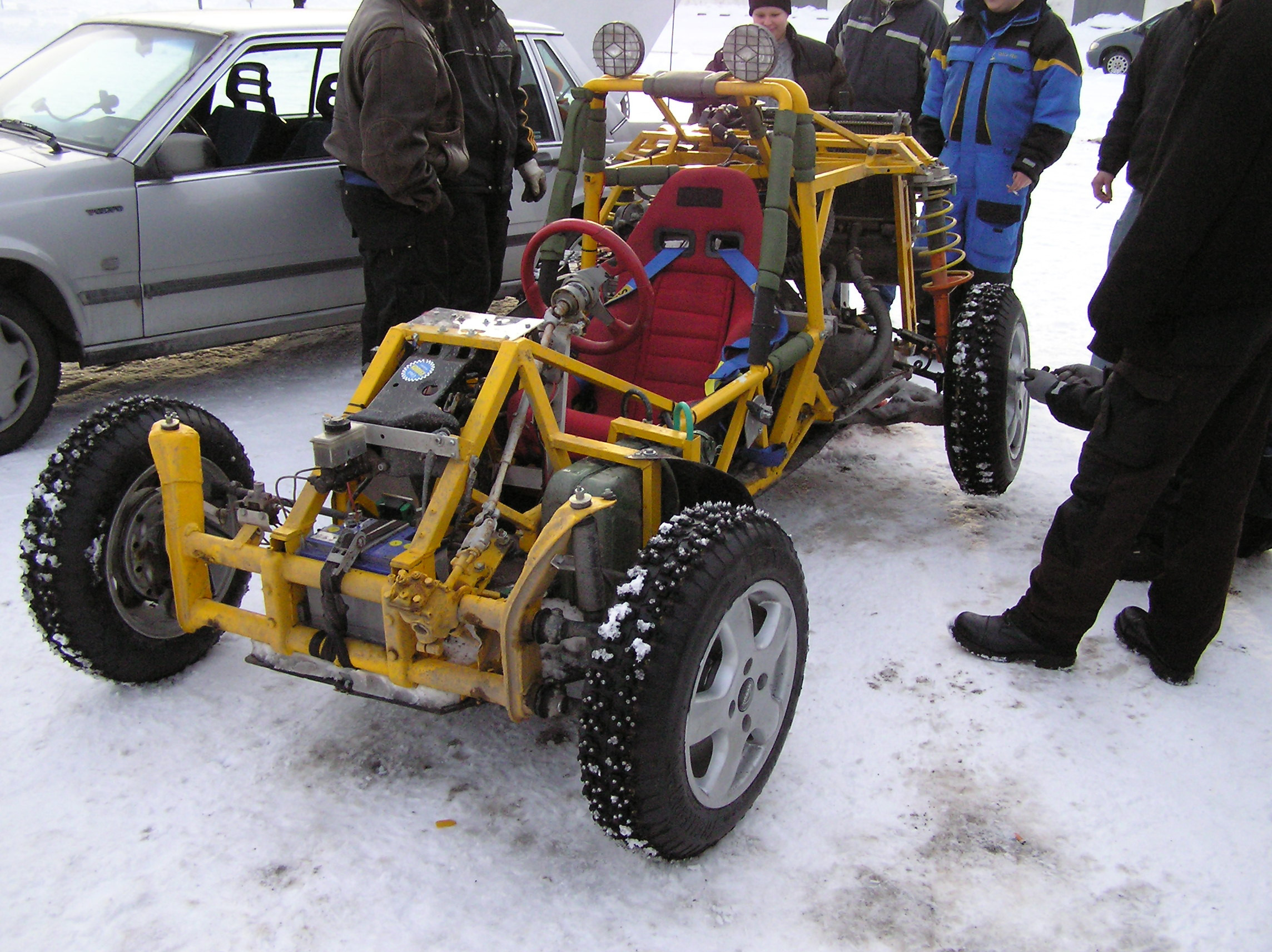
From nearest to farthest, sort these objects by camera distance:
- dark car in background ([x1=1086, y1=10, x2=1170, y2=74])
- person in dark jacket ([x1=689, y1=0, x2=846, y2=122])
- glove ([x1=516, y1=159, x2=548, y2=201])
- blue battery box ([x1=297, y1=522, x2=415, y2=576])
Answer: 1. blue battery box ([x1=297, y1=522, x2=415, y2=576])
2. glove ([x1=516, y1=159, x2=548, y2=201])
3. person in dark jacket ([x1=689, y1=0, x2=846, y2=122])
4. dark car in background ([x1=1086, y1=10, x2=1170, y2=74])

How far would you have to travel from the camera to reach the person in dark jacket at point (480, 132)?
194 inches

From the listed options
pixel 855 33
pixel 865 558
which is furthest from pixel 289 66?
pixel 865 558

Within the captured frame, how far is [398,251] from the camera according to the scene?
483cm

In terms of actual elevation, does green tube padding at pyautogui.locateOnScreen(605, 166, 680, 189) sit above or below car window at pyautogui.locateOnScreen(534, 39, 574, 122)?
below

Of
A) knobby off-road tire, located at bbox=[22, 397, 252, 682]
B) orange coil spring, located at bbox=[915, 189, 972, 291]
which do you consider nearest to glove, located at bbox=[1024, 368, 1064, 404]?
orange coil spring, located at bbox=[915, 189, 972, 291]

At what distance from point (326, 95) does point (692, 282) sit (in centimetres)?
315

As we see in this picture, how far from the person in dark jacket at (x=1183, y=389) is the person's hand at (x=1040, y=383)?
0.88m

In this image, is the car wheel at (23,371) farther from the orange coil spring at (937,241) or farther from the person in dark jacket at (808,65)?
the orange coil spring at (937,241)

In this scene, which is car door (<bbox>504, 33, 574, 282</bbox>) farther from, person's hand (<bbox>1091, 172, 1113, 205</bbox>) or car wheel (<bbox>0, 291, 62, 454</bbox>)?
person's hand (<bbox>1091, 172, 1113, 205</bbox>)

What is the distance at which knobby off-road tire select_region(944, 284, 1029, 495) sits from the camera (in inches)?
166

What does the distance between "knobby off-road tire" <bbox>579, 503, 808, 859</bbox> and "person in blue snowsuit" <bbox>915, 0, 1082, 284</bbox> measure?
3.29 meters

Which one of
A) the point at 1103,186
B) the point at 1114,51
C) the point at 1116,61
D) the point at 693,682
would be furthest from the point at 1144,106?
the point at 1116,61

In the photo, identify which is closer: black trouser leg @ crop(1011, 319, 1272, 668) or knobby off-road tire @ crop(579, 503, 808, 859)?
knobby off-road tire @ crop(579, 503, 808, 859)

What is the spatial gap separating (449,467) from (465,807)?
34.1 inches
